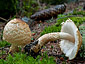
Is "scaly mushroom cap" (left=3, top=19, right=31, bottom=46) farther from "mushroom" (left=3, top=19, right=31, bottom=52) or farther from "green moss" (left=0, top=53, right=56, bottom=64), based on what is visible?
"green moss" (left=0, top=53, right=56, bottom=64)

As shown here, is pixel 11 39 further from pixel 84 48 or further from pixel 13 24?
pixel 84 48

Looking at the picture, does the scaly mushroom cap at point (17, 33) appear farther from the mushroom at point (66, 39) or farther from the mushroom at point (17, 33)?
the mushroom at point (66, 39)

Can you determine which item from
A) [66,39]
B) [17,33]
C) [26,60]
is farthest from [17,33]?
[66,39]

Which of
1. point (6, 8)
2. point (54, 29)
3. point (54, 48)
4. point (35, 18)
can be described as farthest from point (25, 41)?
point (6, 8)

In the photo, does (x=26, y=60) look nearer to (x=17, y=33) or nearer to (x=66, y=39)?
(x=17, y=33)

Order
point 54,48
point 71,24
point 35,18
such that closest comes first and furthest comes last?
point 71,24, point 54,48, point 35,18

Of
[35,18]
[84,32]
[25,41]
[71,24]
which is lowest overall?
[25,41]

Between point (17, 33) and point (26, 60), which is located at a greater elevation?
point (17, 33)

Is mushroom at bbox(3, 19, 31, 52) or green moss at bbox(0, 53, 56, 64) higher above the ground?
mushroom at bbox(3, 19, 31, 52)

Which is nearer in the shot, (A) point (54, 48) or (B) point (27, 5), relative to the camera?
(A) point (54, 48)

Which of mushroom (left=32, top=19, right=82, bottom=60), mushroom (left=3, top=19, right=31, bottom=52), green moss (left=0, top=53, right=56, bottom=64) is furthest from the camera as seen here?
mushroom (left=3, top=19, right=31, bottom=52)

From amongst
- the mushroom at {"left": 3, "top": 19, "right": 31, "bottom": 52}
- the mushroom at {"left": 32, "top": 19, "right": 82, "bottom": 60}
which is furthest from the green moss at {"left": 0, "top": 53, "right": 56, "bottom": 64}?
the mushroom at {"left": 3, "top": 19, "right": 31, "bottom": 52}
